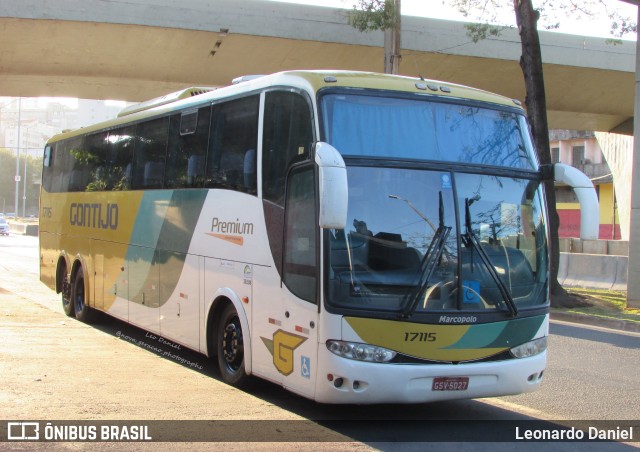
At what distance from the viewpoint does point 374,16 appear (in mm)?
20000

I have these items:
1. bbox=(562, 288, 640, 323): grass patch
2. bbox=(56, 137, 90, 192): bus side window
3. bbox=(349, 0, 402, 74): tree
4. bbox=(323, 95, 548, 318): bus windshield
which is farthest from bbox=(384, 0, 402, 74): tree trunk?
bbox=(323, 95, 548, 318): bus windshield

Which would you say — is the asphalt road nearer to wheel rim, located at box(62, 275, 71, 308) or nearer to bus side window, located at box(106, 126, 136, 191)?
bus side window, located at box(106, 126, 136, 191)

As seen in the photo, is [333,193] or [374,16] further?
[374,16]

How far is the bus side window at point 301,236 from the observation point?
679 cm

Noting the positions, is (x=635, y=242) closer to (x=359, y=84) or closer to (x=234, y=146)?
(x=234, y=146)

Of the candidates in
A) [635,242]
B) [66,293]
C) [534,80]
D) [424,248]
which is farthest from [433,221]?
[534,80]

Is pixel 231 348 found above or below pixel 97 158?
below

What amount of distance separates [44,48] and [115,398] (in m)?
15.9

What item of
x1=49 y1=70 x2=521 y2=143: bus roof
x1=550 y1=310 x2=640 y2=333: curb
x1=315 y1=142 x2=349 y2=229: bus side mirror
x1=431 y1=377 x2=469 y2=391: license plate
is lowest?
x1=550 y1=310 x2=640 y2=333: curb

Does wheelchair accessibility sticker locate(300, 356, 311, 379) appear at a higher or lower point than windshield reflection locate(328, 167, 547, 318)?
lower

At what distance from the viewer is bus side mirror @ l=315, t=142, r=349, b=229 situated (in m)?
6.05

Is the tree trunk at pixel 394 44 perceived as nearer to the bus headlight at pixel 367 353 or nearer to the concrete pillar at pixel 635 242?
the concrete pillar at pixel 635 242

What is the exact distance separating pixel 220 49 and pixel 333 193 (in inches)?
667

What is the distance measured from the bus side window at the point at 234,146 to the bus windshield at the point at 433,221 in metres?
1.54
